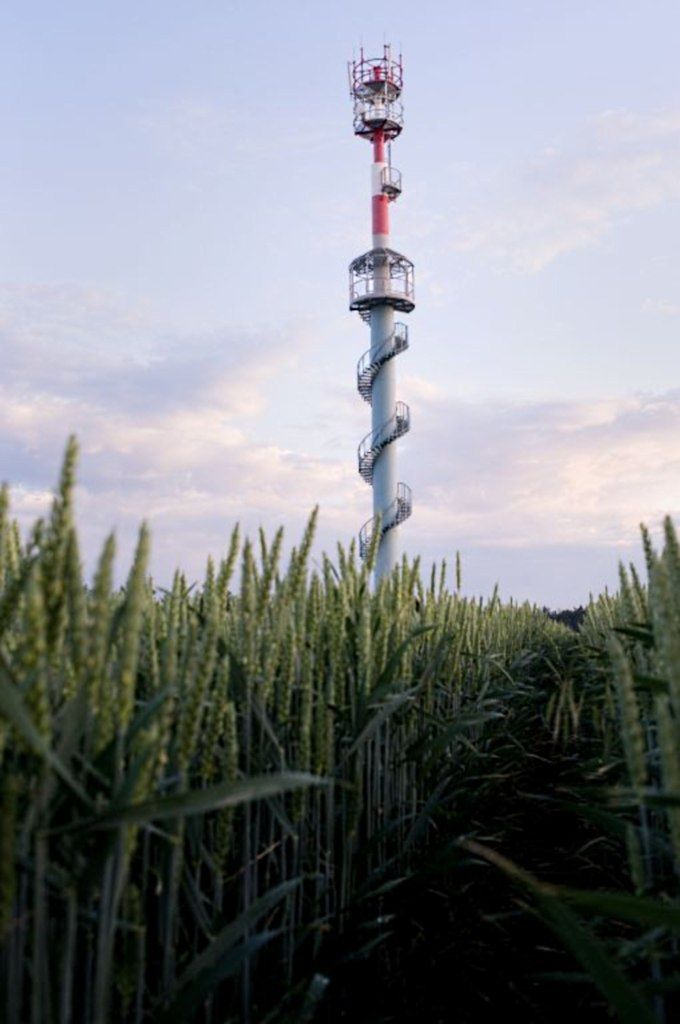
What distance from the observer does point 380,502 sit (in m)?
31.6

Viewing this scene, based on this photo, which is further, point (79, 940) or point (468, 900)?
point (468, 900)

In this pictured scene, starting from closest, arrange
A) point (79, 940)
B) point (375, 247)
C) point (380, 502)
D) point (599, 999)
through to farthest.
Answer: point (79, 940) < point (599, 999) < point (380, 502) < point (375, 247)

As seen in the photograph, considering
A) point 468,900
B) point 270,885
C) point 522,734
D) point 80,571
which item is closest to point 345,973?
point 270,885

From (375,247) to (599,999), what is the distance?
111 feet

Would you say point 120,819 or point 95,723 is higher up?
point 95,723

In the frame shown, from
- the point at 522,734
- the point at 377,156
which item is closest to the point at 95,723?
the point at 522,734

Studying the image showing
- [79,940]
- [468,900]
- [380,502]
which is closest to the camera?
[79,940]

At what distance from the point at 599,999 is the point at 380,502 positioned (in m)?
29.5

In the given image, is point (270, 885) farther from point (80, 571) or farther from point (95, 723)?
point (80, 571)

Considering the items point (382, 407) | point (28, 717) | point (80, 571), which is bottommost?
point (28, 717)

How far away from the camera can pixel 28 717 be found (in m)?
1.06

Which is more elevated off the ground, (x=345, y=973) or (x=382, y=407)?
(x=382, y=407)

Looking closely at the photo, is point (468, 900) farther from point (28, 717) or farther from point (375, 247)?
point (375, 247)

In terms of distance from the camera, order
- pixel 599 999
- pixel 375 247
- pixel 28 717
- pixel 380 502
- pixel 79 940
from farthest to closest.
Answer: pixel 375 247 → pixel 380 502 → pixel 599 999 → pixel 79 940 → pixel 28 717
